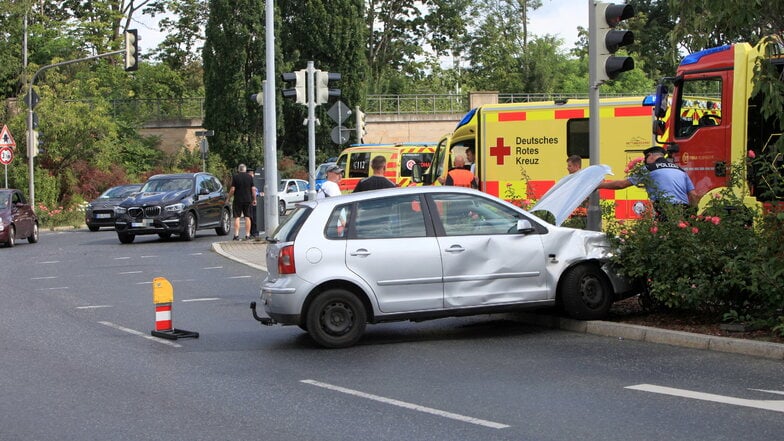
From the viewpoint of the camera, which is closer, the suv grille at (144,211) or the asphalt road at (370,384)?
the asphalt road at (370,384)

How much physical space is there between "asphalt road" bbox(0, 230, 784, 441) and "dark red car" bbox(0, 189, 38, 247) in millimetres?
13843

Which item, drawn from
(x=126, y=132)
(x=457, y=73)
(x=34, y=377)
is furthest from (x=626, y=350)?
(x=457, y=73)

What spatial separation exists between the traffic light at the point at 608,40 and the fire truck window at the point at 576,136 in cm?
802

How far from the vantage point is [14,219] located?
1060 inches

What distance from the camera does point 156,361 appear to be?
9898 millimetres

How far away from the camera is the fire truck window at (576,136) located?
2012 centimetres

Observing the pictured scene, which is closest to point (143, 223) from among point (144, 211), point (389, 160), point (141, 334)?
point (144, 211)

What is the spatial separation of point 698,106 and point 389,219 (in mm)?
7387

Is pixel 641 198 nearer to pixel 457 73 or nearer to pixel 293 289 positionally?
pixel 293 289

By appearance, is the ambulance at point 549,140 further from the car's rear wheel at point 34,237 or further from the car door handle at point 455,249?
the car's rear wheel at point 34,237

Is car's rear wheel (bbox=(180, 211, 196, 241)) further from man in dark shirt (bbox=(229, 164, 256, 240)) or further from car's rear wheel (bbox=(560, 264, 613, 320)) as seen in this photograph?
car's rear wheel (bbox=(560, 264, 613, 320))

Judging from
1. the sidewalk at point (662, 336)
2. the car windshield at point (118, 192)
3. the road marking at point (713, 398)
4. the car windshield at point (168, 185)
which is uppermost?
the car windshield at point (168, 185)

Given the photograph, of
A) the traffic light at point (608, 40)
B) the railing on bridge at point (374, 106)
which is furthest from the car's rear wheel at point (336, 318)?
the railing on bridge at point (374, 106)

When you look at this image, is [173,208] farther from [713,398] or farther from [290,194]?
[713,398]
